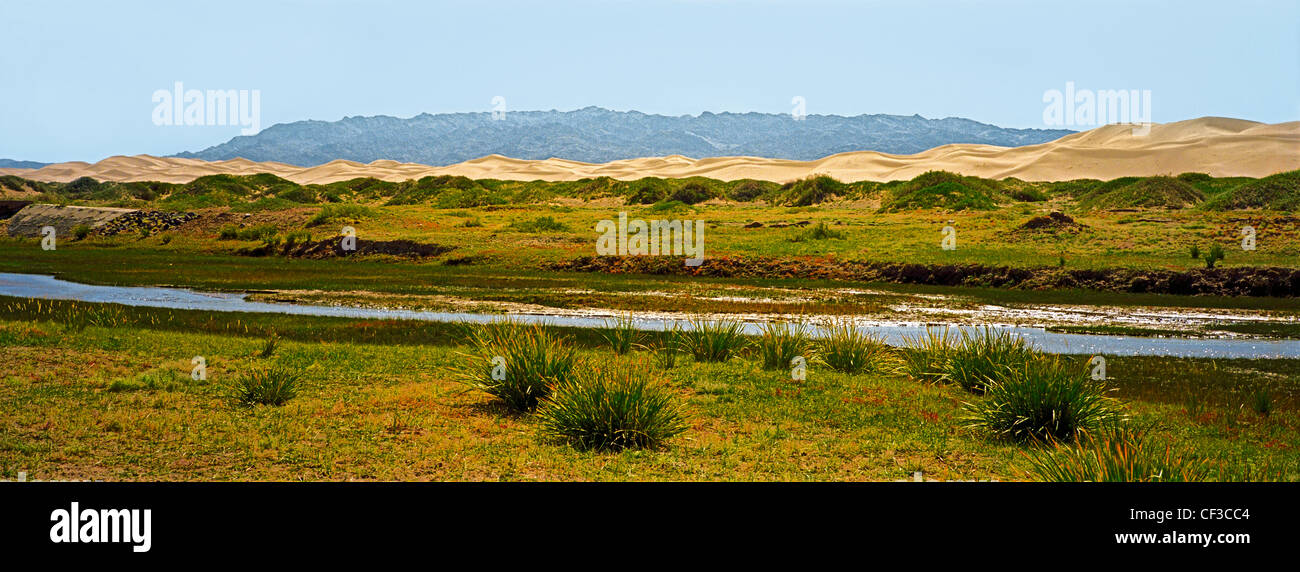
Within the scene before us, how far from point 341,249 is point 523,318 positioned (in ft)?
95.2

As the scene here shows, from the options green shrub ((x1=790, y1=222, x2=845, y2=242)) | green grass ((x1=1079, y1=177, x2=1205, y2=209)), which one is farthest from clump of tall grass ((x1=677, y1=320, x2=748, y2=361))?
green grass ((x1=1079, y1=177, x2=1205, y2=209))

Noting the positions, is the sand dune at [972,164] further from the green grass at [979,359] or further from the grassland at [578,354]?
the green grass at [979,359]

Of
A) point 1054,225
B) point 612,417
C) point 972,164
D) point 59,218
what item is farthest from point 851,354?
point 972,164

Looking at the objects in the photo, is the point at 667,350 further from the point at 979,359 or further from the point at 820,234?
the point at 820,234

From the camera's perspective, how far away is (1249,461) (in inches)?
363

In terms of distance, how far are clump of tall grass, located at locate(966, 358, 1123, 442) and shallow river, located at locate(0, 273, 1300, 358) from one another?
7029mm

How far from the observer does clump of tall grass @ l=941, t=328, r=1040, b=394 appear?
13273 mm

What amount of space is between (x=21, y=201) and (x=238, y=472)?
85.1 meters

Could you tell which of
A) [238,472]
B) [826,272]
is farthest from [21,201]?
[238,472]

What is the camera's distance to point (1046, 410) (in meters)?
10.6

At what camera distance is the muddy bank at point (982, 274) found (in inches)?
1117

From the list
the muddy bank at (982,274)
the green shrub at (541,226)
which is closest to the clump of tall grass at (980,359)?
the muddy bank at (982,274)

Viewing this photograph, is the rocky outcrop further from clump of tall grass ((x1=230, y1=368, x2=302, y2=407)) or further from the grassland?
clump of tall grass ((x1=230, y1=368, x2=302, y2=407))
